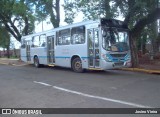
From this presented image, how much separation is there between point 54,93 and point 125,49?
22.8 feet

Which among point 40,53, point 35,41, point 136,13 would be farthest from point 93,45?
point 35,41

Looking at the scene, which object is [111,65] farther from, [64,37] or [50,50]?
[50,50]

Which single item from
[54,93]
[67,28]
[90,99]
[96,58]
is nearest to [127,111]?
[90,99]

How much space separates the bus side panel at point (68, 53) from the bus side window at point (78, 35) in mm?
284

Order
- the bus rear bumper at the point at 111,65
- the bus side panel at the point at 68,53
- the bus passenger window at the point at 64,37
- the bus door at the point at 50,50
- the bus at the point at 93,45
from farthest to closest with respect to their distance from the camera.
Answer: the bus door at the point at 50,50, the bus passenger window at the point at 64,37, the bus side panel at the point at 68,53, the bus at the point at 93,45, the bus rear bumper at the point at 111,65

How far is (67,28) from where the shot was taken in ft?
56.2

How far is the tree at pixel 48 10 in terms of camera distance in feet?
74.6

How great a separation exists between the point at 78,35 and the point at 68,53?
5.27 feet

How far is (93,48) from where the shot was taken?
15.0m

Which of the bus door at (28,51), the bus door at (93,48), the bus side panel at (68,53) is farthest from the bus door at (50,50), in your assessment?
the bus door at (93,48)

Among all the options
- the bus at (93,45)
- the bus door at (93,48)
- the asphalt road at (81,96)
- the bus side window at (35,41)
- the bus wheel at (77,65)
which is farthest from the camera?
the bus side window at (35,41)

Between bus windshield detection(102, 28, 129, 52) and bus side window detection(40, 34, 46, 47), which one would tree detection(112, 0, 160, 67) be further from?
bus side window detection(40, 34, 46, 47)

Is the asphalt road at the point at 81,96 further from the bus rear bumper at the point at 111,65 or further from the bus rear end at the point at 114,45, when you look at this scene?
the bus rear end at the point at 114,45

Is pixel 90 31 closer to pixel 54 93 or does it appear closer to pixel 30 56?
pixel 54 93
